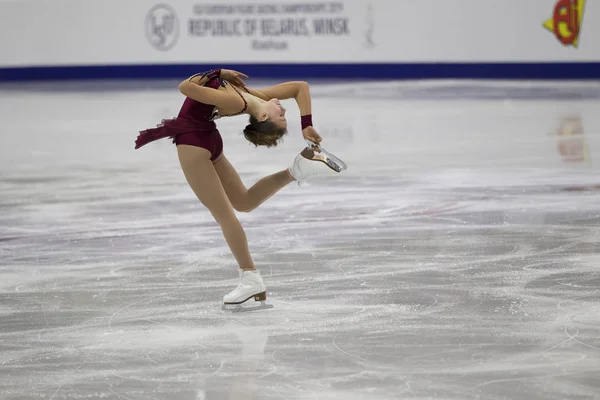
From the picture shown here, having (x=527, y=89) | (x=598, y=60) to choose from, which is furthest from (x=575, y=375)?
(x=598, y=60)

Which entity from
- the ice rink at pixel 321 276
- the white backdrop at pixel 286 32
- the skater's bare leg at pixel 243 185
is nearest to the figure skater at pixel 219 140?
the skater's bare leg at pixel 243 185

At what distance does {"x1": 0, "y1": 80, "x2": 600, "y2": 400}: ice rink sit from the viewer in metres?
3.69

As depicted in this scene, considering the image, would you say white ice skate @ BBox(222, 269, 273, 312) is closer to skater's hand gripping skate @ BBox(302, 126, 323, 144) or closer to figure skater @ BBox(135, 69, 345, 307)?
figure skater @ BBox(135, 69, 345, 307)

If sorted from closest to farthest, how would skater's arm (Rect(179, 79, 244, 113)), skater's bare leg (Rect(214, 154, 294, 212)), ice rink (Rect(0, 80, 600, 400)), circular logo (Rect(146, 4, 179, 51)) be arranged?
ice rink (Rect(0, 80, 600, 400)) → skater's arm (Rect(179, 79, 244, 113)) → skater's bare leg (Rect(214, 154, 294, 212)) → circular logo (Rect(146, 4, 179, 51))

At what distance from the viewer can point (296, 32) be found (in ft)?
64.8

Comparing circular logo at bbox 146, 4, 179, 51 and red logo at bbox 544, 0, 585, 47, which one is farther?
circular logo at bbox 146, 4, 179, 51

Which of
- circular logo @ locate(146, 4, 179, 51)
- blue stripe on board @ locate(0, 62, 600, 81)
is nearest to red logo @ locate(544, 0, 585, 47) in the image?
blue stripe on board @ locate(0, 62, 600, 81)

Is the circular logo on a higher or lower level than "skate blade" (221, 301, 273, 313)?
lower

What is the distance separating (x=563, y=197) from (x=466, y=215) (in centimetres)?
94

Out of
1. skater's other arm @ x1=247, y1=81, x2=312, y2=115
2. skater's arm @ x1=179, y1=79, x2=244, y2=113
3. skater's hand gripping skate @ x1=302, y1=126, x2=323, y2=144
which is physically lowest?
skater's hand gripping skate @ x1=302, y1=126, x2=323, y2=144

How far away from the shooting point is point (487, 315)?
4.46 metres

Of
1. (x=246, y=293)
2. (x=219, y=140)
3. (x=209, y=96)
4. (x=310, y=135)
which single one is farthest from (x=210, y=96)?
(x=246, y=293)

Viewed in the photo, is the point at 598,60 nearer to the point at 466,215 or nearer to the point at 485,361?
the point at 466,215

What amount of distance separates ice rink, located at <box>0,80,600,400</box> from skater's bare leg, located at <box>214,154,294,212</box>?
0.45 metres
